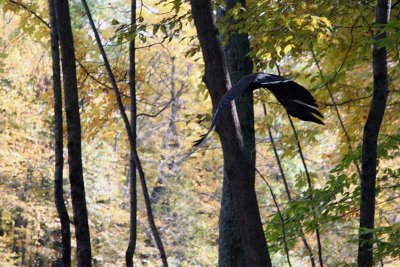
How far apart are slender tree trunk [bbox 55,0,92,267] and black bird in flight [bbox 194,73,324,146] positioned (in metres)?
2.09

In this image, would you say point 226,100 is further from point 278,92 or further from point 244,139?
point 244,139

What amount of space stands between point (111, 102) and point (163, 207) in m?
12.5

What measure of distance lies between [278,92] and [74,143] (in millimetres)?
2142

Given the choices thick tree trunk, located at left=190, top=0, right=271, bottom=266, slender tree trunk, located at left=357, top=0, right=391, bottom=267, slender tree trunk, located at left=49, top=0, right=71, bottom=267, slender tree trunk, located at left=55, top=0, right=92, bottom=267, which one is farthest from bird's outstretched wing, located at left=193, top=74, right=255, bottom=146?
slender tree trunk, located at left=49, top=0, right=71, bottom=267

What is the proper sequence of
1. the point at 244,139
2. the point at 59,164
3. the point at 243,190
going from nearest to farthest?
1. the point at 243,190
2. the point at 59,164
3. the point at 244,139

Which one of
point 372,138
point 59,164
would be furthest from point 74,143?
point 372,138

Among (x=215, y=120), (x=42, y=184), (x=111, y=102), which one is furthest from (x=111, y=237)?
(x=215, y=120)

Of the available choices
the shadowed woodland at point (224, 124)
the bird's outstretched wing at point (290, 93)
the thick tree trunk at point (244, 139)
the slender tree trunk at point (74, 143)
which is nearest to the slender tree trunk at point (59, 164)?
the shadowed woodland at point (224, 124)

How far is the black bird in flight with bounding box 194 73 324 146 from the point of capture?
7.11 ft

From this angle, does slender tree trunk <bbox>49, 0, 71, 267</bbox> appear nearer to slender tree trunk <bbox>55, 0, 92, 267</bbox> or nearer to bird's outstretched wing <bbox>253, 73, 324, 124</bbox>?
slender tree trunk <bbox>55, 0, 92, 267</bbox>

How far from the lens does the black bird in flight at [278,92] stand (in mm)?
2166

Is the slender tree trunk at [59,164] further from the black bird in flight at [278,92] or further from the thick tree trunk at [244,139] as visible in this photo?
the black bird in flight at [278,92]

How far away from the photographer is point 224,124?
7.57 feet

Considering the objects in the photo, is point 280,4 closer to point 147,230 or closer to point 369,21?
point 369,21
